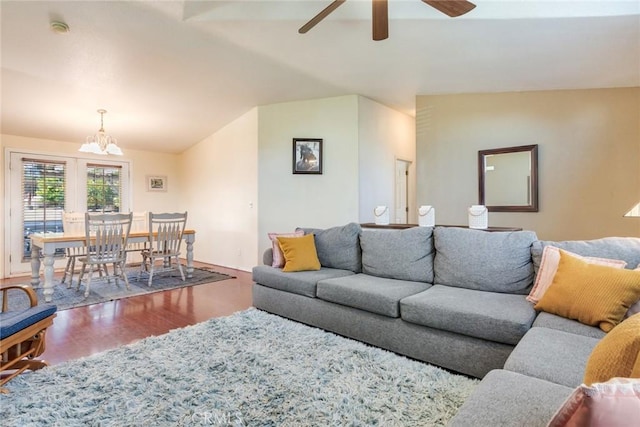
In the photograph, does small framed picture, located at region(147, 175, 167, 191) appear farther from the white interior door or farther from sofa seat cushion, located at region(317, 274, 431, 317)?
sofa seat cushion, located at region(317, 274, 431, 317)

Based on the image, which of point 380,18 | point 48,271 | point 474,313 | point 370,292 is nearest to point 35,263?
point 48,271

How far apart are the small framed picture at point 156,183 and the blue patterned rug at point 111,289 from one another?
6.71ft

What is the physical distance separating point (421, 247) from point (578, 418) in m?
2.32

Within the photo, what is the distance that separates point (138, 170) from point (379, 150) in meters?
4.81

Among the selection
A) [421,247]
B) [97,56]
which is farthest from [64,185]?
[421,247]

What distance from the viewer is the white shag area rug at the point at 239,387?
1628mm

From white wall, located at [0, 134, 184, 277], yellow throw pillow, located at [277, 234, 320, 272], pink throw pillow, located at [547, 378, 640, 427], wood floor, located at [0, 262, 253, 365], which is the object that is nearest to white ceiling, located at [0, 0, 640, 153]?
white wall, located at [0, 134, 184, 277]

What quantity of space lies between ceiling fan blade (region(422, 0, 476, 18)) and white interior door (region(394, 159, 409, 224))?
11.4 ft

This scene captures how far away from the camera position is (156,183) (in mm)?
6926

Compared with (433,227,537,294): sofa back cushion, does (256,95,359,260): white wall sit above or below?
above

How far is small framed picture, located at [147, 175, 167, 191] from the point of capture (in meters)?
6.80

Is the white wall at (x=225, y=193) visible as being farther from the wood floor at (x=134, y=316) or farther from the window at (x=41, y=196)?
the window at (x=41, y=196)

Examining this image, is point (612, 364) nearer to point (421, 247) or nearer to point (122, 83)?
point (421, 247)

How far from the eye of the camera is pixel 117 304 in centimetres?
365
